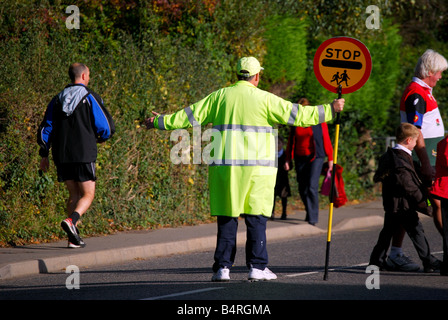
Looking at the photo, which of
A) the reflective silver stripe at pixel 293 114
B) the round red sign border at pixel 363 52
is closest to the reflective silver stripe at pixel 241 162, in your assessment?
the reflective silver stripe at pixel 293 114

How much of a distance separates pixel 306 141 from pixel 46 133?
202 inches

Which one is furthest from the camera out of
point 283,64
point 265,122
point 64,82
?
point 283,64

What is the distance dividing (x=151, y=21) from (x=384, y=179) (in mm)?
6050

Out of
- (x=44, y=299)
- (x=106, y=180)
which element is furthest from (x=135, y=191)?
(x=44, y=299)

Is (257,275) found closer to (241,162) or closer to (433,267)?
(241,162)

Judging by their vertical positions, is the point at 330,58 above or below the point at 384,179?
above

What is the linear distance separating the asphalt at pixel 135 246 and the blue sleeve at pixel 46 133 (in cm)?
118

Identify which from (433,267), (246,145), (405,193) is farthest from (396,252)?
(246,145)

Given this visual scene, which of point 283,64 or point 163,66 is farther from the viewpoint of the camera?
point 283,64

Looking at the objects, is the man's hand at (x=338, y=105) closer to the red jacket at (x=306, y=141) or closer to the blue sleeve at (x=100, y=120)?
the blue sleeve at (x=100, y=120)

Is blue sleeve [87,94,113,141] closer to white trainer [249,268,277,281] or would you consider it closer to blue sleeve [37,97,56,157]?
blue sleeve [37,97,56,157]

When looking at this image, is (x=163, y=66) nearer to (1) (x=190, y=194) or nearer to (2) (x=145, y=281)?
(1) (x=190, y=194)

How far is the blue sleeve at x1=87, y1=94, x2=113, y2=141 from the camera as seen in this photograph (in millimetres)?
9336

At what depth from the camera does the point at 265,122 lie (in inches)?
291
